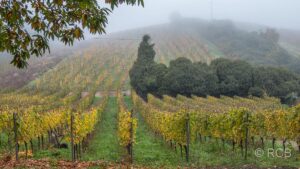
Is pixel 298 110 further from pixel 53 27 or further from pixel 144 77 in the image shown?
pixel 144 77

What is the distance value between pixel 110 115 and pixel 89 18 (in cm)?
4521

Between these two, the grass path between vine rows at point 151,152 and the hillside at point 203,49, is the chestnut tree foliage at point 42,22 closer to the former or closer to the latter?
the grass path between vine rows at point 151,152

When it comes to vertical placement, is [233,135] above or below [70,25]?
below

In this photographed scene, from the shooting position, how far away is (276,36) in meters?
160

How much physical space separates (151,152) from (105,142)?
7.06m

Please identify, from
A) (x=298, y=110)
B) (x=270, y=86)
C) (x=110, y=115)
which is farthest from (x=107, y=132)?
(x=270, y=86)

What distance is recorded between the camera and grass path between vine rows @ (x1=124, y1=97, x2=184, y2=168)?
2189cm

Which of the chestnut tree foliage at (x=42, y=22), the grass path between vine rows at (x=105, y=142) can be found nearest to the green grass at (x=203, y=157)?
the grass path between vine rows at (x=105, y=142)

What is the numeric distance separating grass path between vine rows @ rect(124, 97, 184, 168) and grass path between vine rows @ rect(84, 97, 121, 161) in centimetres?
151

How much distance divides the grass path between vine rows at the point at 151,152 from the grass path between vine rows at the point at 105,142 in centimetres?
151

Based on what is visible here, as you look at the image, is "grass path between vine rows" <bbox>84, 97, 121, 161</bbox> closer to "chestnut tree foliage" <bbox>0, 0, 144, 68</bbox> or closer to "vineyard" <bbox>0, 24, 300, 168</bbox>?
"vineyard" <bbox>0, 24, 300, 168</bbox>

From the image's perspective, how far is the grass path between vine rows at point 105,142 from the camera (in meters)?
25.8

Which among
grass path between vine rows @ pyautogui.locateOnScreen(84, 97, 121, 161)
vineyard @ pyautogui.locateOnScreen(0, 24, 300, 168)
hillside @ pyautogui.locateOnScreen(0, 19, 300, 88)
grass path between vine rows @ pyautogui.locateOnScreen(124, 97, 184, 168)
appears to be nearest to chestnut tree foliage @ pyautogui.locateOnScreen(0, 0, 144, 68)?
vineyard @ pyautogui.locateOnScreen(0, 24, 300, 168)

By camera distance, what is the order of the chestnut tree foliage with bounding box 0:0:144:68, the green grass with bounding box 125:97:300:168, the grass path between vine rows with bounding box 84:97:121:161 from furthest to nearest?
the grass path between vine rows with bounding box 84:97:121:161, the green grass with bounding box 125:97:300:168, the chestnut tree foliage with bounding box 0:0:144:68
